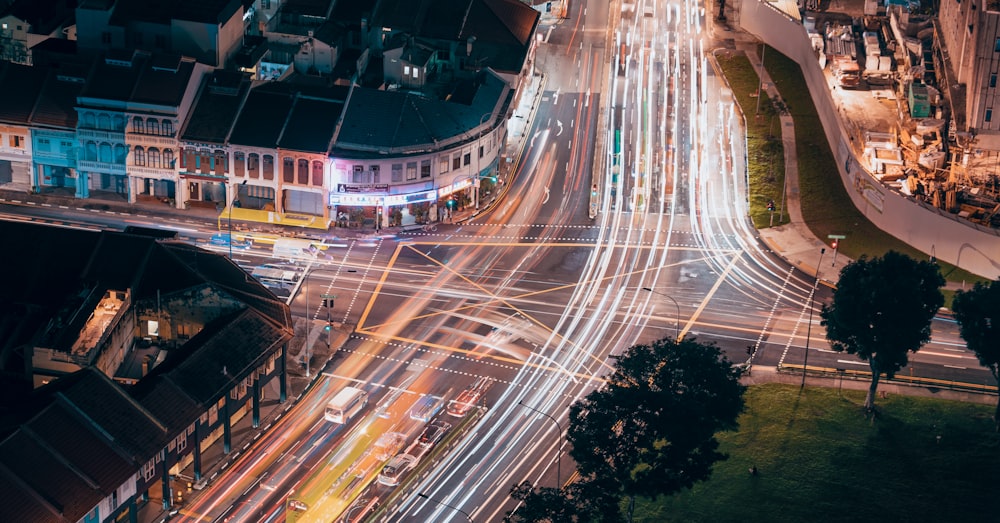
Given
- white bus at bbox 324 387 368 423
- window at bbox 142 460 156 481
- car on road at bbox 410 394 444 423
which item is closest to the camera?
window at bbox 142 460 156 481

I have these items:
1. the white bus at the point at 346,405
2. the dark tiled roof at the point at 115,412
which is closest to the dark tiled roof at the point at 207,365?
the dark tiled roof at the point at 115,412

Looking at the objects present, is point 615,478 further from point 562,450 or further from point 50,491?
point 50,491

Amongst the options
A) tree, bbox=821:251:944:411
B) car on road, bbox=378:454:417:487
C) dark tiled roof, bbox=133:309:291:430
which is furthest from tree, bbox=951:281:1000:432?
dark tiled roof, bbox=133:309:291:430

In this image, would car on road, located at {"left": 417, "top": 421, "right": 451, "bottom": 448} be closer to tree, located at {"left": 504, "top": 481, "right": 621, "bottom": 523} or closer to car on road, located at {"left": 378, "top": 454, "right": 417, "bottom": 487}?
car on road, located at {"left": 378, "top": 454, "right": 417, "bottom": 487}

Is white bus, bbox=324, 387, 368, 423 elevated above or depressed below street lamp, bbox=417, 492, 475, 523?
above

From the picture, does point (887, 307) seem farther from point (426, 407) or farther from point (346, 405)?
point (346, 405)

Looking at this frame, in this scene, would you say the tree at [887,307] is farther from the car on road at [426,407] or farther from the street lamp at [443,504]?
the street lamp at [443,504]
